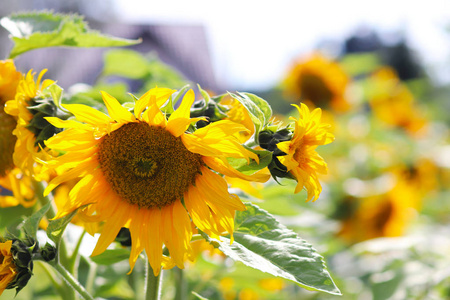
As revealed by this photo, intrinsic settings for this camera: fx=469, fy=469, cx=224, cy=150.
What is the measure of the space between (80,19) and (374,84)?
214cm

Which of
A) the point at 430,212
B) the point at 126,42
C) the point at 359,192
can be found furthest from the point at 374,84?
the point at 126,42

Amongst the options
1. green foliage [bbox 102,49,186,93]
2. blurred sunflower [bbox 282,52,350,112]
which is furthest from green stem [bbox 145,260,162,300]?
blurred sunflower [bbox 282,52,350,112]

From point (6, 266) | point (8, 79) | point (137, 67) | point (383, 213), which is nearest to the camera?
point (6, 266)

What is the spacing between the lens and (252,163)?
0.49m

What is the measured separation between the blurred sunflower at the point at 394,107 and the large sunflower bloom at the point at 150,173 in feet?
7.08

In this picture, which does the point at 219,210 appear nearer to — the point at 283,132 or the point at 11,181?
the point at 283,132

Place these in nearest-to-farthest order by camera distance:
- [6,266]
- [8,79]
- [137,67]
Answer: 1. [6,266]
2. [8,79]
3. [137,67]

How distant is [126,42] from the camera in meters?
0.64

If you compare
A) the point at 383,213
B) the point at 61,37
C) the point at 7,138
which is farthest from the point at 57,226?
the point at 383,213

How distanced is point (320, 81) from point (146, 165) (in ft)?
5.44

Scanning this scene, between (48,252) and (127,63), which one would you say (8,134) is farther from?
(127,63)

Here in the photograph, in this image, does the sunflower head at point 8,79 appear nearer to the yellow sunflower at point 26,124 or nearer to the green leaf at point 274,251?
the yellow sunflower at point 26,124

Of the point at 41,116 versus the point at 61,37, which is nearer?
the point at 41,116

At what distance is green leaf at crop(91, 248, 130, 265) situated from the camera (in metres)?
0.54
